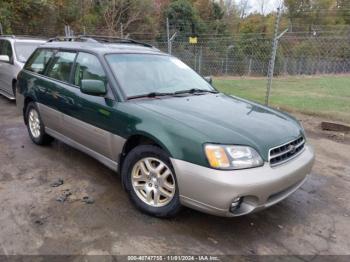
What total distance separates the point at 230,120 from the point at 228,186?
2.50 ft

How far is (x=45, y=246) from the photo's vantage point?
2.79 meters

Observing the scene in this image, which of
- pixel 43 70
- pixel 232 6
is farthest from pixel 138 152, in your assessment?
pixel 232 6

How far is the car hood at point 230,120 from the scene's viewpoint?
2.91 meters

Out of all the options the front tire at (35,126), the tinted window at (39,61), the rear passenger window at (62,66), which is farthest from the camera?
the front tire at (35,126)

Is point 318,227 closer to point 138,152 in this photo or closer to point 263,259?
point 263,259

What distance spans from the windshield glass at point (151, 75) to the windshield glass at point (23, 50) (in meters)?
5.02

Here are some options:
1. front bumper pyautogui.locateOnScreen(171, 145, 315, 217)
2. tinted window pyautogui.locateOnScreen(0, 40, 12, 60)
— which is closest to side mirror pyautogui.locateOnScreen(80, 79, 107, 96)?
front bumper pyautogui.locateOnScreen(171, 145, 315, 217)

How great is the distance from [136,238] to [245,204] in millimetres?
987

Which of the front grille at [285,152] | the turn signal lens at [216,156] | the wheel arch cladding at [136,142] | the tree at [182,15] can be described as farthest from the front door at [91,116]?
the tree at [182,15]

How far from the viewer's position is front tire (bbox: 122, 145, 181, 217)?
3.11m

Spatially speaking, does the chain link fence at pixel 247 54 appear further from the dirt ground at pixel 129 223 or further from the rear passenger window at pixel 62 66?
the dirt ground at pixel 129 223

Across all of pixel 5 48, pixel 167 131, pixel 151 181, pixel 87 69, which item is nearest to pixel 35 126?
pixel 87 69

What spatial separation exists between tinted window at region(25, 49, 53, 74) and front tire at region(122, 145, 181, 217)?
241 cm

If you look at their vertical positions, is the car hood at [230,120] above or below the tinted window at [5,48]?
below
